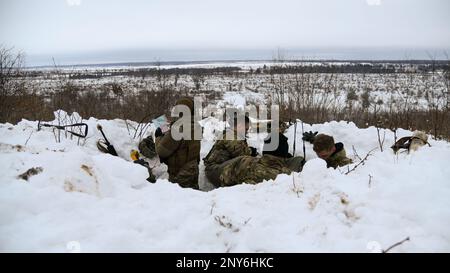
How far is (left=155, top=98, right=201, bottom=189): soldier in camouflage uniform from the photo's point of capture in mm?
4645

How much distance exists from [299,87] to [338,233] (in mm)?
8131

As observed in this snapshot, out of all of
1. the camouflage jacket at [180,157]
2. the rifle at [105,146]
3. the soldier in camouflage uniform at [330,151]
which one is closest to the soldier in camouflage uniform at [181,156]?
the camouflage jacket at [180,157]

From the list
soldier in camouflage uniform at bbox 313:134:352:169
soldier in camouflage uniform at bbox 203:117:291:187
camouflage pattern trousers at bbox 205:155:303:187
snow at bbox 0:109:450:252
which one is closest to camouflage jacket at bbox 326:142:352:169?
soldier in camouflage uniform at bbox 313:134:352:169

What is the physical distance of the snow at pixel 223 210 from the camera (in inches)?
75.4

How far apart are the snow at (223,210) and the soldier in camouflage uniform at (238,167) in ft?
3.52

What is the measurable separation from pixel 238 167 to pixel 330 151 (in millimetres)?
1450

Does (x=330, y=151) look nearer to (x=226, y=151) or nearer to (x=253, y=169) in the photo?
(x=253, y=169)

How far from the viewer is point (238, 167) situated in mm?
4164

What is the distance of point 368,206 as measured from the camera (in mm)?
2236

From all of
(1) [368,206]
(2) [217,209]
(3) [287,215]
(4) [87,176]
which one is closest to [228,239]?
(2) [217,209]

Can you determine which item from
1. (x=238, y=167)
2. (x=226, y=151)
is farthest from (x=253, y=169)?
(x=226, y=151)

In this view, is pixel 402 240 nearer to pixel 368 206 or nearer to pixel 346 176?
pixel 368 206

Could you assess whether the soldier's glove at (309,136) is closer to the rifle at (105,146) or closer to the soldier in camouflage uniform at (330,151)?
the soldier in camouflage uniform at (330,151)

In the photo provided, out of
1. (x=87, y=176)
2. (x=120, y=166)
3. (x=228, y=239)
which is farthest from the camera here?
(x=120, y=166)
